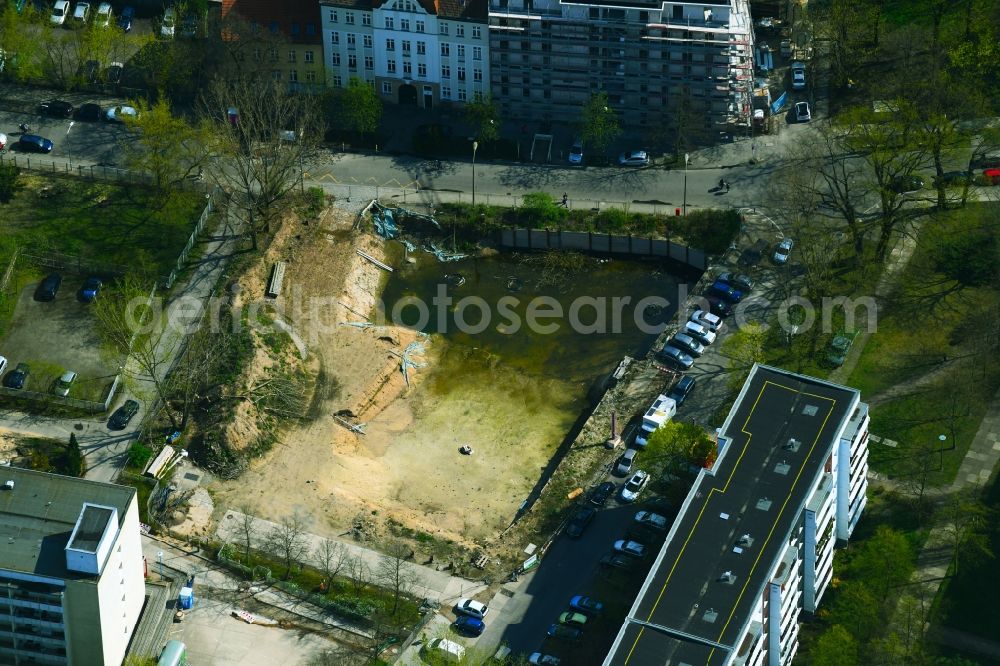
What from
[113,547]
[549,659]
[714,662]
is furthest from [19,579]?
[714,662]

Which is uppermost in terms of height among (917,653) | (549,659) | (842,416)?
(842,416)

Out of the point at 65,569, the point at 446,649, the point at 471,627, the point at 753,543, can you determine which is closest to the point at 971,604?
the point at 753,543

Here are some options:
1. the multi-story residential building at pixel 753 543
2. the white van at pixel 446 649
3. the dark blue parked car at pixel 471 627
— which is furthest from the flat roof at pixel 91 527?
the multi-story residential building at pixel 753 543

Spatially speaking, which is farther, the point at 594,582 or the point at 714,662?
the point at 594,582

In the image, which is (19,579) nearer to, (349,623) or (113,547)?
(113,547)

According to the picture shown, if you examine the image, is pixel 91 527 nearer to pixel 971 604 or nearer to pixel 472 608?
pixel 472 608

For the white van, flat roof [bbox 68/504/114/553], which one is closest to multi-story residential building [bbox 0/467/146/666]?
flat roof [bbox 68/504/114/553]

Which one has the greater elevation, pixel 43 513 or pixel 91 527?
pixel 91 527

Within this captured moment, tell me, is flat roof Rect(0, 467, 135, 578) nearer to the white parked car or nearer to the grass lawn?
the white parked car
